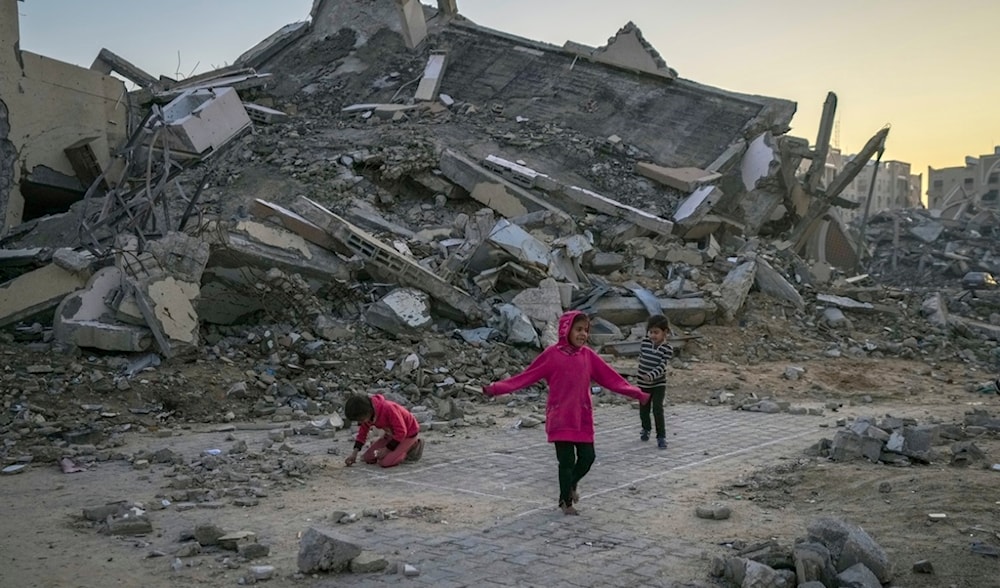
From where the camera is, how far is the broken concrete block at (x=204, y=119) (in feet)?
62.7

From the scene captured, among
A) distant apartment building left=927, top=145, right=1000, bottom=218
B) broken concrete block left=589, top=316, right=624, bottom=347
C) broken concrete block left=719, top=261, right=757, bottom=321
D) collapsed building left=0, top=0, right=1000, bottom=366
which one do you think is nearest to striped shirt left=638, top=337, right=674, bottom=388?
collapsed building left=0, top=0, right=1000, bottom=366

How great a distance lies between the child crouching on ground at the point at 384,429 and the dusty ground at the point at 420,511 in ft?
0.93

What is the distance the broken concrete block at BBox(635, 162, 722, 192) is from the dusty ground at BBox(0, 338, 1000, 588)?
1070 cm

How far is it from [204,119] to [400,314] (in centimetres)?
1000

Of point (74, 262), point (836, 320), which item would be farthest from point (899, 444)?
point (836, 320)

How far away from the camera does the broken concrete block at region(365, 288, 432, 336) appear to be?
11633mm

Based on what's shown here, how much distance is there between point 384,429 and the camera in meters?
7.41

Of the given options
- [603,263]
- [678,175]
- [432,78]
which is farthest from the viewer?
[432,78]

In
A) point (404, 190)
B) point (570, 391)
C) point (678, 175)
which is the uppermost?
point (678, 175)

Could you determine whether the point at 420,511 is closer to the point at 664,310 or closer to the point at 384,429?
the point at 384,429

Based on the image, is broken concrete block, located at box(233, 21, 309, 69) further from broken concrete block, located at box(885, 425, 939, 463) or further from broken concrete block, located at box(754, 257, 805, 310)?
broken concrete block, located at box(885, 425, 939, 463)

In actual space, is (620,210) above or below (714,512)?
above

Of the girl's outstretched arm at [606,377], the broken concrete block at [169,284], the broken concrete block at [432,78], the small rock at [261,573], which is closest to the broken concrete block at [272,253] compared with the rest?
the broken concrete block at [169,284]

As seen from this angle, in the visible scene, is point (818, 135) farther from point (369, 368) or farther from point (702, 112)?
point (369, 368)
